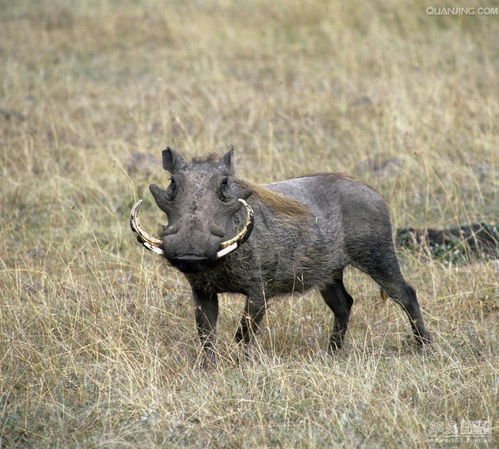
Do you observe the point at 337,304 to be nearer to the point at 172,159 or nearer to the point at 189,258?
the point at 172,159

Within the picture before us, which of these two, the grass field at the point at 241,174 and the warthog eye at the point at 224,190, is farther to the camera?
the warthog eye at the point at 224,190

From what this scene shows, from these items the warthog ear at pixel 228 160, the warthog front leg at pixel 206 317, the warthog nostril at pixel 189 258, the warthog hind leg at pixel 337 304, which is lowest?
the warthog hind leg at pixel 337 304

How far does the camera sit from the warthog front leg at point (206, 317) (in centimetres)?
464

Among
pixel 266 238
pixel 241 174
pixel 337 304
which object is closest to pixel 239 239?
pixel 266 238

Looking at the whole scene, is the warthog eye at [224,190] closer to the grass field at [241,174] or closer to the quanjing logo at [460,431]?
the grass field at [241,174]

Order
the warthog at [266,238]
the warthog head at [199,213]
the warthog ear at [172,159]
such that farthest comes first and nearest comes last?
the warthog ear at [172,159], the warthog at [266,238], the warthog head at [199,213]

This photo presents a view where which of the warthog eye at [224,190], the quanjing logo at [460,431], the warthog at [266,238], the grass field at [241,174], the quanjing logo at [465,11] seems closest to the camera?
the quanjing logo at [460,431]

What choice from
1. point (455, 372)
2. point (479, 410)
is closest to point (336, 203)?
point (455, 372)

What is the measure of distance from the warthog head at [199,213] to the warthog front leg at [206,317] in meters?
0.42

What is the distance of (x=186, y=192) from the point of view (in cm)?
436

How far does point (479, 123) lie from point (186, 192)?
4989 millimetres

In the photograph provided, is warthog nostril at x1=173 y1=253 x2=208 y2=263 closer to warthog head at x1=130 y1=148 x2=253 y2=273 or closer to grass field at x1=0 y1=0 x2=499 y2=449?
warthog head at x1=130 y1=148 x2=253 y2=273

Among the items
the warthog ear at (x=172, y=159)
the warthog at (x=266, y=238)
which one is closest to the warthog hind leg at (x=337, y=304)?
the warthog at (x=266, y=238)

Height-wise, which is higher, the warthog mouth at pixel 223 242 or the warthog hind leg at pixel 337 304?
the warthog mouth at pixel 223 242
